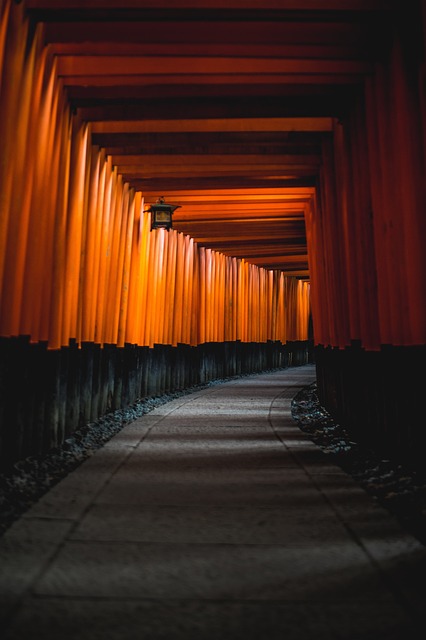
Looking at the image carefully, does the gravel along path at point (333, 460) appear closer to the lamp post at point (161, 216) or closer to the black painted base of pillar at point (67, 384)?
the black painted base of pillar at point (67, 384)

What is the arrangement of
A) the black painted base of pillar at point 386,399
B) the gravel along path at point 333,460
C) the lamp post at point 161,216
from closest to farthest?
the gravel along path at point 333,460 → the black painted base of pillar at point 386,399 → the lamp post at point 161,216

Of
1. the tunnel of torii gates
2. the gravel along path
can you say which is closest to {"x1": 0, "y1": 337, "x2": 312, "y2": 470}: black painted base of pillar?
the tunnel of torii gates

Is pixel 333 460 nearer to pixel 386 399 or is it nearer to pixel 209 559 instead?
pixel 386 399

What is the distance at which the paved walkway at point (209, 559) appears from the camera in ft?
6.47

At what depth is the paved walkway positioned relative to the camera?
77.7 inches

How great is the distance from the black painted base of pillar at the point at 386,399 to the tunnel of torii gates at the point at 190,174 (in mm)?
27

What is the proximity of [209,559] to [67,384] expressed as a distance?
13.8ft

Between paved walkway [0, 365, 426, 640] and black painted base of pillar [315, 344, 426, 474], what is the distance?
2.79 ft

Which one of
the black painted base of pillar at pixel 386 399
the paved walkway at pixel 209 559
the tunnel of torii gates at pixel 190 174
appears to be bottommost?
the paved walkway at pixel 209 559

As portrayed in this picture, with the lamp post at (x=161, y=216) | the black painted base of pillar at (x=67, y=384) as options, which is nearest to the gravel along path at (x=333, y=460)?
the black painted base of pillar at (x=67, y=384)

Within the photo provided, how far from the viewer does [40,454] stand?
546cm

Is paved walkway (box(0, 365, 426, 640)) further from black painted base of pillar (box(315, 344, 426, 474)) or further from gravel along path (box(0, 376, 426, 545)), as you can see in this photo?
black painted base of pillar (box(315, 344, 426, 474))

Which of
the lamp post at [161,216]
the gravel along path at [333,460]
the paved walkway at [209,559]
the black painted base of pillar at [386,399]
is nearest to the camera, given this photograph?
the paved walkway at [209,559]

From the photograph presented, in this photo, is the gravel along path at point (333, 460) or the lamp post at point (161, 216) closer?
the gravel along path at point (333, 460)
